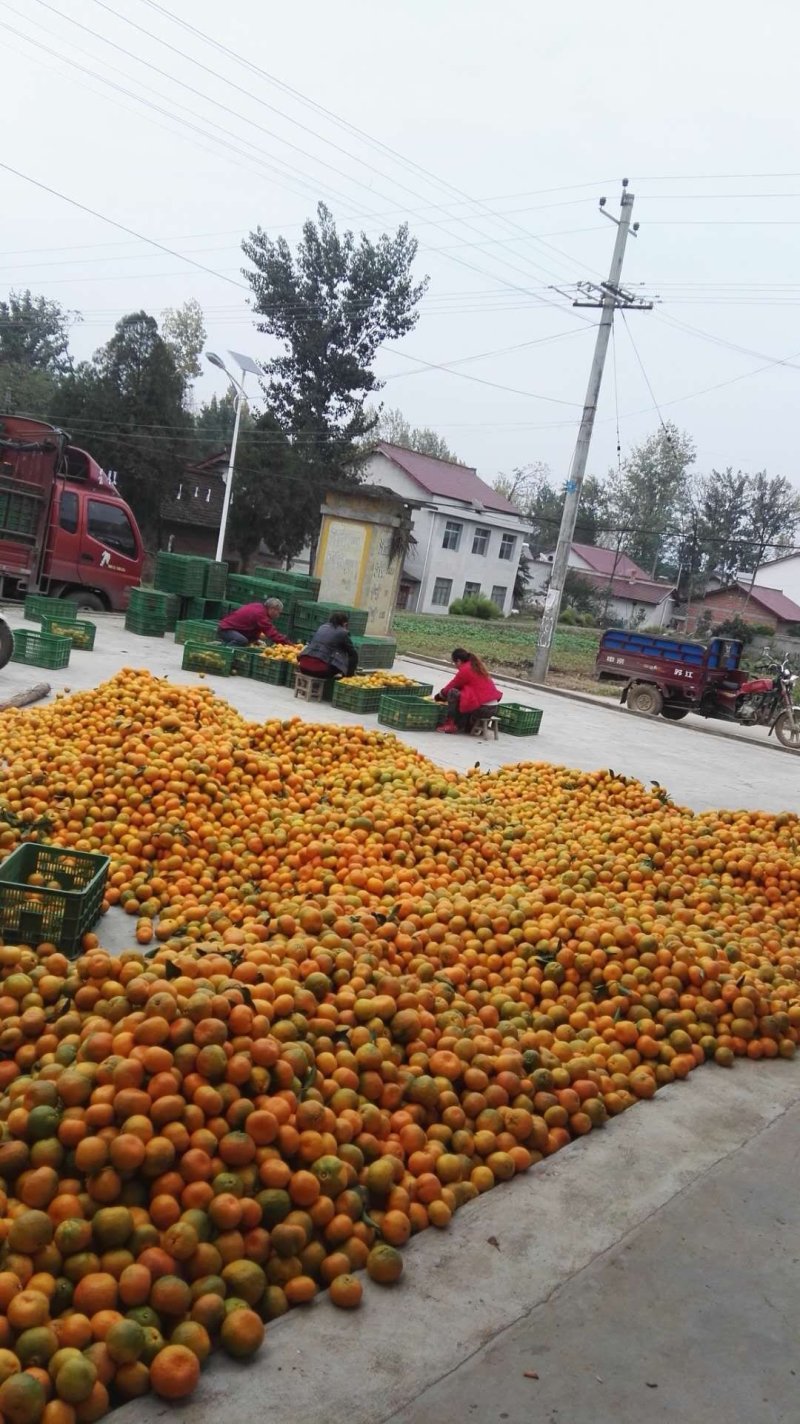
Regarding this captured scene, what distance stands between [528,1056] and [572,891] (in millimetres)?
1667

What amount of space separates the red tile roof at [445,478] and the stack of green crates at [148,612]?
3468 centimetres

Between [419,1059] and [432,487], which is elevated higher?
[432,487]

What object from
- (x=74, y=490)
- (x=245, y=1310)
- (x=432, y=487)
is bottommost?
(x=245, y=1310)

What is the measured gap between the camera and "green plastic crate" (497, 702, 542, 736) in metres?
14.1

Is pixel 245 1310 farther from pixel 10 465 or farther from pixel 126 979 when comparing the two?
pixel 10 465

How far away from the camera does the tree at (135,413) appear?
36125mm

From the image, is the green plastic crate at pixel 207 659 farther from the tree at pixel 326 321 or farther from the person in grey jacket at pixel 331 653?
the tree at pixel 326 321

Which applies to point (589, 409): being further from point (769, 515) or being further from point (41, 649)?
point (769, 515)

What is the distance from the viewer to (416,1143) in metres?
3.57

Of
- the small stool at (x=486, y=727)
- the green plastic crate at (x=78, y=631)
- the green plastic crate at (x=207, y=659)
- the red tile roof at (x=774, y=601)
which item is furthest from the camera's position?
the red tile roof at (x=774, y=601)

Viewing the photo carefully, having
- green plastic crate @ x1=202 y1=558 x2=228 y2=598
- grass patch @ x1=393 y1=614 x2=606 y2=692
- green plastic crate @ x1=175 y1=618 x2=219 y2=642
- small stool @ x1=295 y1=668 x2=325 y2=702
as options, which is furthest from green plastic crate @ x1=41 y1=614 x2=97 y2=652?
grass patch @ x1=393 y1=614 x2=606 y2=692

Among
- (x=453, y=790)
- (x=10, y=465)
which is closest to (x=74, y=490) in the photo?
(x=10, y=465)

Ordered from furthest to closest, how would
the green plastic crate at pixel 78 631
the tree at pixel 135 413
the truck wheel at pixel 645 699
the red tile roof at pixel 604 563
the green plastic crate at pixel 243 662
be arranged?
the red tile roof at pixel 604 563
the tree at pixel 135 413
the truck wheel at pixel 645 699
the green plastic crate at pixel 243 662
the green plastic crate at pixel 78 631

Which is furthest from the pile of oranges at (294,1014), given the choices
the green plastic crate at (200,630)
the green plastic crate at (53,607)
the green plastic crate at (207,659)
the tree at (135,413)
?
the tree at (135,413)
